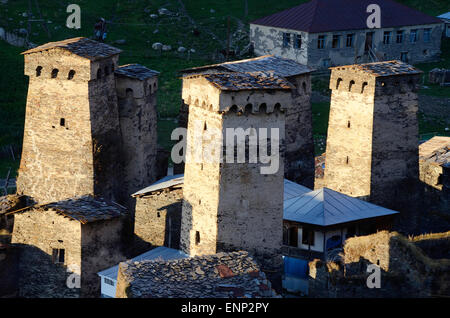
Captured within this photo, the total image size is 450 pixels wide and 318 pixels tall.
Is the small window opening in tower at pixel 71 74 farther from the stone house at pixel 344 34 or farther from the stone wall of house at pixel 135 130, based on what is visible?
the stone house at pixel 344 34

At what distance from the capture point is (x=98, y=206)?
3578cm

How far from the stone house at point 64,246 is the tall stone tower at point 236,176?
423 cm

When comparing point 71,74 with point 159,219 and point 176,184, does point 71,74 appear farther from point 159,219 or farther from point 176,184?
point 159,219

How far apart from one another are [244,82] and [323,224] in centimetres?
627

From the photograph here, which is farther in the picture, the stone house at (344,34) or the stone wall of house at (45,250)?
the stone house at (344,34)

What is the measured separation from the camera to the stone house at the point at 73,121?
122ft

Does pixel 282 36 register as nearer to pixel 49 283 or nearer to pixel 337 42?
pixel 337 42

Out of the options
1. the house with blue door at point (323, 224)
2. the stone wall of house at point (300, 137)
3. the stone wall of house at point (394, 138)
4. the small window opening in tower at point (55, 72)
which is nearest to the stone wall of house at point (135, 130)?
the small window opening in tower at point (55, 72)

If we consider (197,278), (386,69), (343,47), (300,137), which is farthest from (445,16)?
(197,278)

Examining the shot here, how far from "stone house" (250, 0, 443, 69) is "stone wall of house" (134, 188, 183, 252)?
106ft

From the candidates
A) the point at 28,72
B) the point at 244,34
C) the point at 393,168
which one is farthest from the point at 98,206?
the point at 244,34

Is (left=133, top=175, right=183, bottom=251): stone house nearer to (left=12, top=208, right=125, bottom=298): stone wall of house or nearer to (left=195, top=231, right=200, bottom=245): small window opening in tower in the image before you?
(left=12, top=208, right=125, bottom=298): stone wall of house

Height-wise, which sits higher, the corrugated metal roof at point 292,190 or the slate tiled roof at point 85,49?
the slate tiled roof at point 85,49
